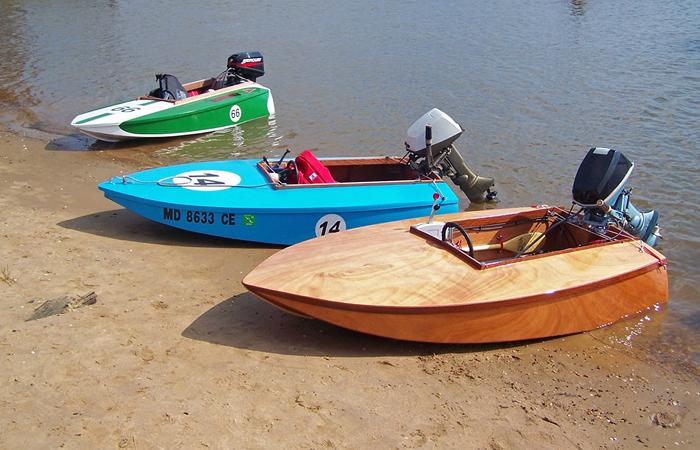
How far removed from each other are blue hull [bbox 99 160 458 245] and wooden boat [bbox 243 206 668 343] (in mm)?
950

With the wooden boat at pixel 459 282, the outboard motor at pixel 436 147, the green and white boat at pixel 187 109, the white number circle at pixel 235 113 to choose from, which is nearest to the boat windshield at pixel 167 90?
the green and white boat at pixel 187 109

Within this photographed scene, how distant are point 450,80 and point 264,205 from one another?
9.80 m

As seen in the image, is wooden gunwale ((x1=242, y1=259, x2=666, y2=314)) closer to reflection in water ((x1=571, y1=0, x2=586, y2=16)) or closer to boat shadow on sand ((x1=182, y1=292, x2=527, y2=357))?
boat shadow on sand ((x1=182, y1=292, x2=527, y2=357))

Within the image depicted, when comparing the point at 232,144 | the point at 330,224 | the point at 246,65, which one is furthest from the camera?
the point at 246,65

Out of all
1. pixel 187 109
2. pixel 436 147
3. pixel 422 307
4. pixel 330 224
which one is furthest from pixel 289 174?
pixel 187 109

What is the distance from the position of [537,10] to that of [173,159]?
17.5 metres

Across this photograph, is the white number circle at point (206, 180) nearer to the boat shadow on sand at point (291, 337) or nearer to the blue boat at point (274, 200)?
the blue boat at point (274, 200)

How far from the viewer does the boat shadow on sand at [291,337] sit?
20.0 ft

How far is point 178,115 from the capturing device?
1283cm

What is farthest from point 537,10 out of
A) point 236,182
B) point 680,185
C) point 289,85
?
point 236,182

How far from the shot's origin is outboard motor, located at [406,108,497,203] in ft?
28.9

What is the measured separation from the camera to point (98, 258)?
768cm

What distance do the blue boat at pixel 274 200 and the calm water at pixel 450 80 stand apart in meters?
2.53

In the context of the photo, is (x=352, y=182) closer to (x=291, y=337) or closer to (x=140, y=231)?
(x=140, y=231)
